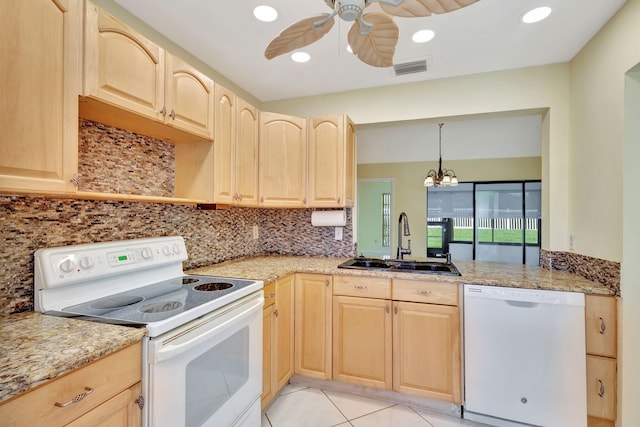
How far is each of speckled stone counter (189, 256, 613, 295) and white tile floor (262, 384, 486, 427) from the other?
36.3 inches

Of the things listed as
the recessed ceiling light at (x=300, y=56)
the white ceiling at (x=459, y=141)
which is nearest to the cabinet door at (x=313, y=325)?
the recessed ceiling light at (x=300, y=56)

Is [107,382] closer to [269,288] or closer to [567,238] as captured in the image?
[269,288]

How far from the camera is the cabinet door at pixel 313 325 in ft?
7.46

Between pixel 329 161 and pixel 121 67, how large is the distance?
1588 millimetres

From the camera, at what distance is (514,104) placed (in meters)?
2.33

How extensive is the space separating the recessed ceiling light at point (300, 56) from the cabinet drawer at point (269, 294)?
5.30ft

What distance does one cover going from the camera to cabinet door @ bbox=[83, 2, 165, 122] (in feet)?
4.06

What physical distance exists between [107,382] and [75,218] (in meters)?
0.89

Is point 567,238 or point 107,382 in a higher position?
point 567,238

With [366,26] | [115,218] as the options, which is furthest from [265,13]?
[115,218]

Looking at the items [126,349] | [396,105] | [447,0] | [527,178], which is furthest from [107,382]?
[527,178]

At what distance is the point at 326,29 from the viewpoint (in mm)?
1272

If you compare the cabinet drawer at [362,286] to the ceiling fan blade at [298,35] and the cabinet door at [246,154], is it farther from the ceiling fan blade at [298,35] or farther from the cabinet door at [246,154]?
the ceiling fan blade at [298,35]

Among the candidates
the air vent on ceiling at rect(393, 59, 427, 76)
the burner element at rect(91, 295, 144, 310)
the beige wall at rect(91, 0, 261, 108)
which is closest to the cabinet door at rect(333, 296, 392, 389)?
the burner element at rect(91, 295, 144, 310)
